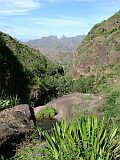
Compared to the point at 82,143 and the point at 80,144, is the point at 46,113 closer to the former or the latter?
the point at 82,143

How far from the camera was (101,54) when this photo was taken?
4238cm

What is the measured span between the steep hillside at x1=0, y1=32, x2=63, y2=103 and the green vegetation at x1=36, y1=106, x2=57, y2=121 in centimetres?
375

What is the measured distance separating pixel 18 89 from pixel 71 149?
2637cm

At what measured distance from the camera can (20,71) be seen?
1470 inches

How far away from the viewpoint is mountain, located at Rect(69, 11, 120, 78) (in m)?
41.1

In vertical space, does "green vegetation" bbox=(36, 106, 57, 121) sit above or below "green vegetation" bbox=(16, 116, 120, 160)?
below

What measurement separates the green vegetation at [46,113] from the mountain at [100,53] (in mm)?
11655

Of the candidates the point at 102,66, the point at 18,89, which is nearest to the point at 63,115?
the point at 18,89

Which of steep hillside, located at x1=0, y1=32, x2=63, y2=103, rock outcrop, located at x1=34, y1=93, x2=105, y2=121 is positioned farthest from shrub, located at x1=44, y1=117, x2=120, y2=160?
steep hillside, located at x1=0, y1=32, x2=63, y2=103

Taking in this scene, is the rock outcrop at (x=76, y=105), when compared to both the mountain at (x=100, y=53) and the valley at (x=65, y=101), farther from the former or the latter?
the mountain at (x=100, y=53)

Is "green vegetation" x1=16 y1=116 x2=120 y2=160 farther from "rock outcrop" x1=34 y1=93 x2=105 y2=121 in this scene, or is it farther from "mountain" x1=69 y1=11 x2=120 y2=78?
"mountain" x1=69 y1=11 x2=120 y2=78

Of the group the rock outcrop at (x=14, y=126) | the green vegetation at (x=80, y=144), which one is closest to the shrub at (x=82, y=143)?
the green vegetation at (x=80, y=144)

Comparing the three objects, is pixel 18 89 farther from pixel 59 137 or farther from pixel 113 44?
pixel 59 137

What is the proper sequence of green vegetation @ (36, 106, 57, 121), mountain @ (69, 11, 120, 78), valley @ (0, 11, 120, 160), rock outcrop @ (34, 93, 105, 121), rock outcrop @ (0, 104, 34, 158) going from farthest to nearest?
mountain @ (69, 11, 120, 78), green vegetation @ (36, 106, 57, 121), rock outcrop @ (34, 93, 105, 121), rock outcrop @ (0, 104, 34, 158), valley @ (0, 11, 120, 160)
